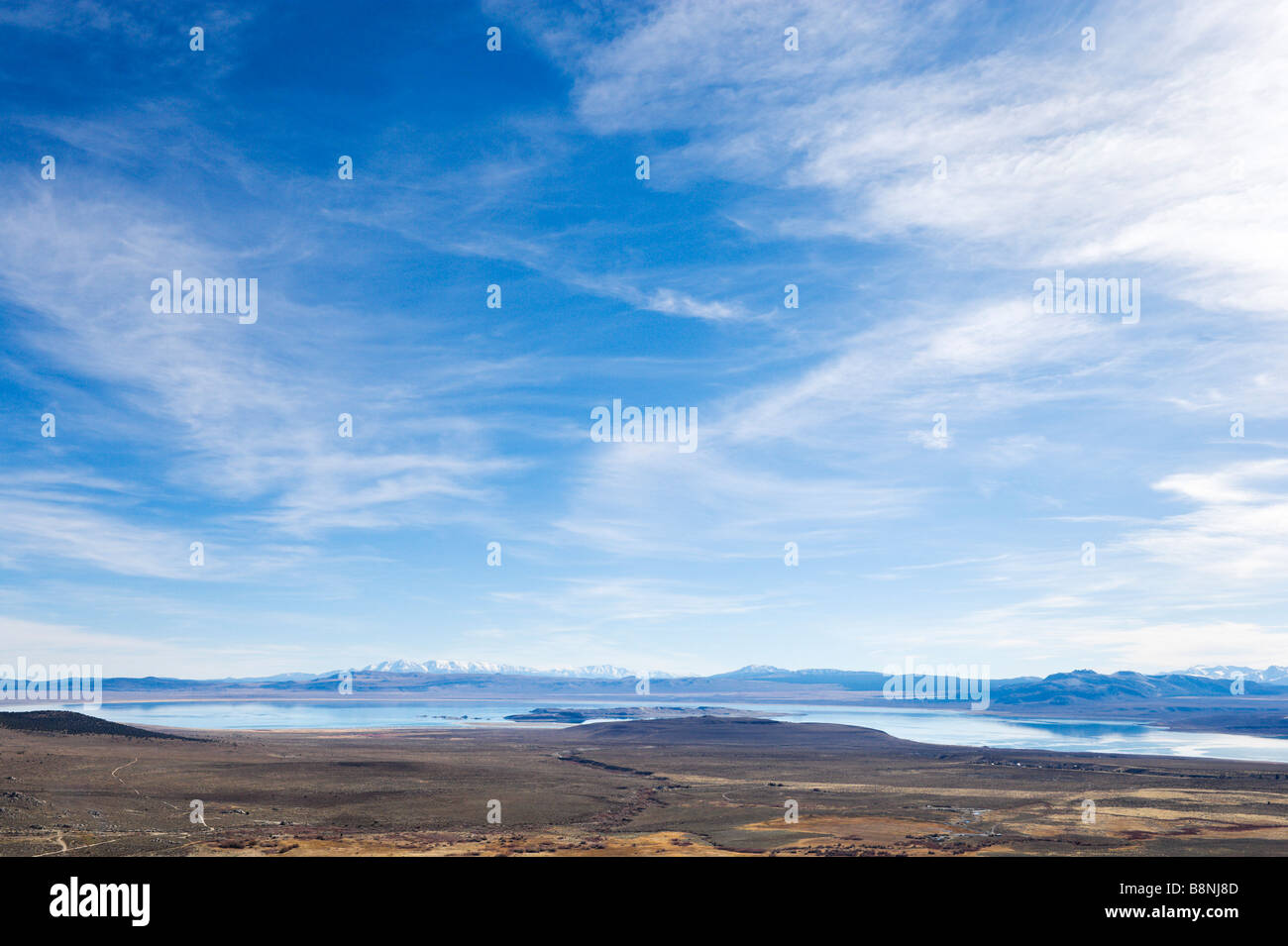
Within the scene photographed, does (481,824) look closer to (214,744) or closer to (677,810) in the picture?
(677,810)

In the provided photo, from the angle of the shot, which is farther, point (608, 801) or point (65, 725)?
point (65, 725)

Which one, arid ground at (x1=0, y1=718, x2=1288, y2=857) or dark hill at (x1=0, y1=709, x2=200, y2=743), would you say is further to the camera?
dark hill at (x1=0, y1=709, x2=200, y2=743)

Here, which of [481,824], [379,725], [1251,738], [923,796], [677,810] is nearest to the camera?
[481,824]

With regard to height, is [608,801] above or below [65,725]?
above

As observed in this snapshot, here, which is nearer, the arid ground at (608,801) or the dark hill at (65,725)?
the arid ground at (608,801)

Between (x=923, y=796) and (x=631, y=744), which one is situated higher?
(x=923, y=796)
